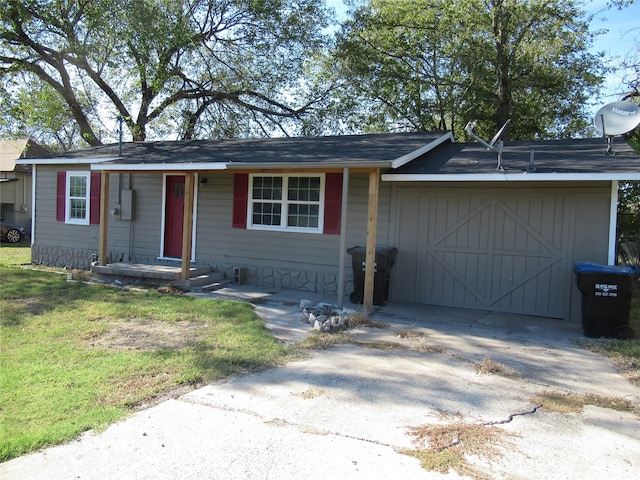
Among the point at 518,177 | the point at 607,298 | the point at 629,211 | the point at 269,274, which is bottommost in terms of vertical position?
the point at 269,274

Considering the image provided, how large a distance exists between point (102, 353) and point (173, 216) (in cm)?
610

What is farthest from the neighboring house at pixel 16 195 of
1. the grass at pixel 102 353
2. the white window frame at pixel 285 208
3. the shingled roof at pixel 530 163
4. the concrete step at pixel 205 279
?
the shingled roof at pixel 530 163

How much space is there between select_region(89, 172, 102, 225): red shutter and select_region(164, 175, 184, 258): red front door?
187 cm

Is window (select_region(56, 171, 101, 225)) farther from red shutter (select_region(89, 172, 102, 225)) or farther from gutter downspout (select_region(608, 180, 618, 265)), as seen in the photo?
gutter downspout (select_region(608, 180, 618, 265))

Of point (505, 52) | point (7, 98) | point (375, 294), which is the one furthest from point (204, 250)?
→ point (505, 52)

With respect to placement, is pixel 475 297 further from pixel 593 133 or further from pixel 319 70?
pixel 319 70

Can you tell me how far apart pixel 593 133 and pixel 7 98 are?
20.5 metres

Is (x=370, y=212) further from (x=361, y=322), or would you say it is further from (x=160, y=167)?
(x=160, y=167)

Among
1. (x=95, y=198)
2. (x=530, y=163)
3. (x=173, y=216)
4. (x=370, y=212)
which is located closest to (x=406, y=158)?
(x=370, y=212)

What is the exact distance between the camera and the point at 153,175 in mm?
10953

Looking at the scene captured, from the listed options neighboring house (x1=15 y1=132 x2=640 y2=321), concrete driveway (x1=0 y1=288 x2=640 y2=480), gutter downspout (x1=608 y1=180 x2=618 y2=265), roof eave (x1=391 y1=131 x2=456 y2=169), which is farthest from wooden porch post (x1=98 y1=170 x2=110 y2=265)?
gutter downspout (x1=608 y1=180 x2=618 y2=265)

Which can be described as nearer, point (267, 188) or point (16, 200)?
point (267, 188)

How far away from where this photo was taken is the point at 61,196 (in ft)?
39.3

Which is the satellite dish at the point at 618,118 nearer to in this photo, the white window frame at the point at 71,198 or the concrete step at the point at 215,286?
the concrete step at the point at 215,286
